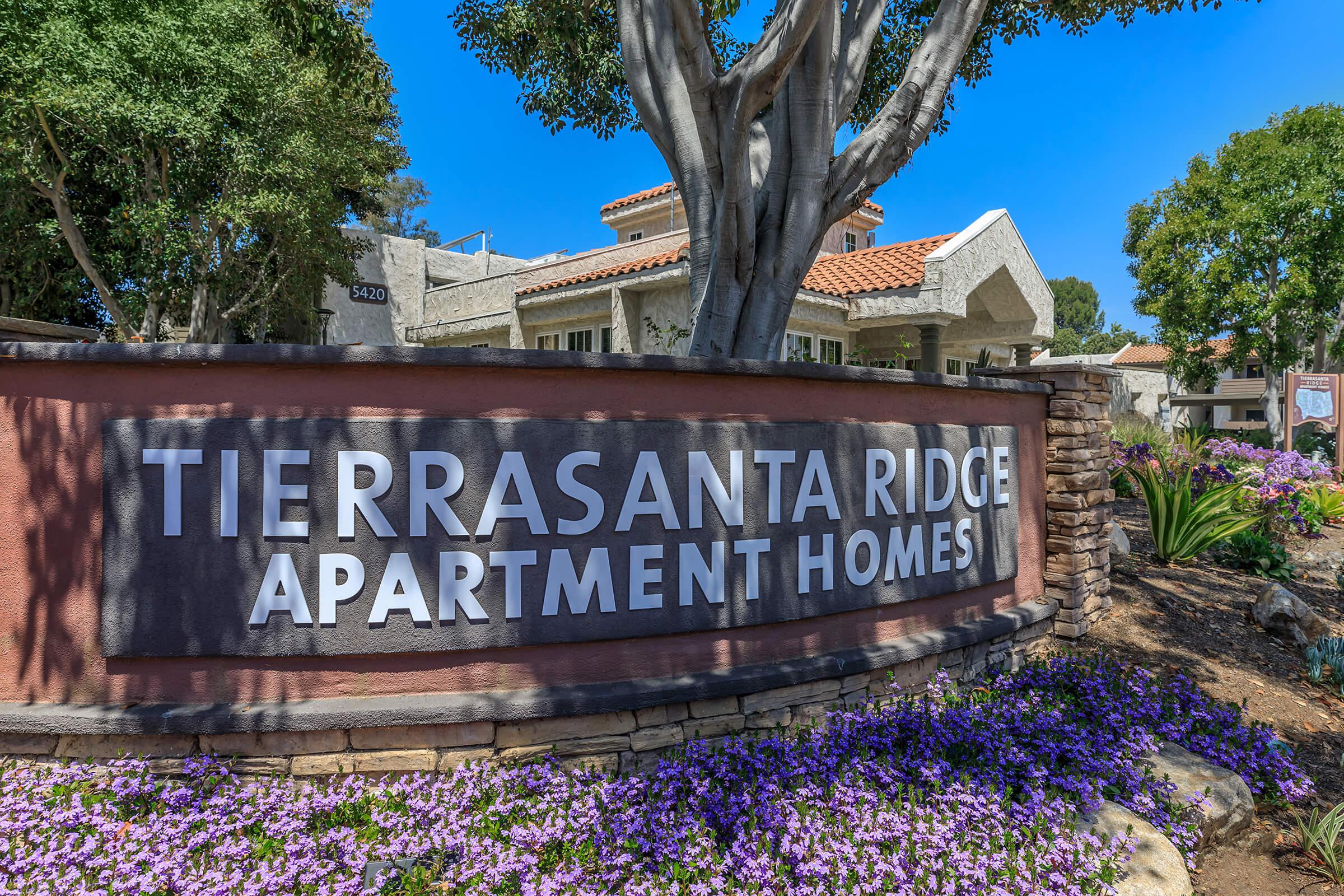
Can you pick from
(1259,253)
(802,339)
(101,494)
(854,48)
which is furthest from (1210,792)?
(1259,253)

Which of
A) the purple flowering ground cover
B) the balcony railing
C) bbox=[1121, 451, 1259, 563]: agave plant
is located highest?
the balcony railing

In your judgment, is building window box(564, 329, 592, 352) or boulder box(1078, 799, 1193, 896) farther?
building window box(564, 329, 592, 352)

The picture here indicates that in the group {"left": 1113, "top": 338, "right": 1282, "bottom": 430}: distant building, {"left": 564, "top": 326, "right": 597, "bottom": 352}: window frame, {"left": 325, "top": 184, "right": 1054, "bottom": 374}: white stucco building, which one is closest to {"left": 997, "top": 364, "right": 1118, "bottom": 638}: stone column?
{"left": 325, "top": 184, "right": 1054, "bottom": 374}: white stucco building

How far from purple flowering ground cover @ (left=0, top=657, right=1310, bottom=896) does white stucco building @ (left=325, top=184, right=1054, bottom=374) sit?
792 centimetres

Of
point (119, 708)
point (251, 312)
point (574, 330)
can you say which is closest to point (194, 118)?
point (251, 312)

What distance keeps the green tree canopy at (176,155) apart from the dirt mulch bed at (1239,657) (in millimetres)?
10139

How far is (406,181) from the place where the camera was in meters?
48.6

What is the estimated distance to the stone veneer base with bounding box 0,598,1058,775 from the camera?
3.66 m

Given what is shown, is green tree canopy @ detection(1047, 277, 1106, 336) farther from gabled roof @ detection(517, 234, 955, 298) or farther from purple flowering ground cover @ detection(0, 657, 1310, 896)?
purple flowering ground cover @ detection(0, 657, 1310, 896)

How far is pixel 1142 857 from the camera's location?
3555 millimetres

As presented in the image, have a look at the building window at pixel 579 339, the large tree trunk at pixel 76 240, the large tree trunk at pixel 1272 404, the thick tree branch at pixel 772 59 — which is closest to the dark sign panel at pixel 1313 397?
the large tree trunk at pixel 1272 404

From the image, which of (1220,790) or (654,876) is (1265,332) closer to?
(1220,790)

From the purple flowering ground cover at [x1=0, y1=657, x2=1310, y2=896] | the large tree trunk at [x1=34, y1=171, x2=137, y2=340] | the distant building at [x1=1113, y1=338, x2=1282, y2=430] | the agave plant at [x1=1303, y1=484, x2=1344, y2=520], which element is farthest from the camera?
the distant building at [x1=1113, y1=338, x2=1282, y2=430]

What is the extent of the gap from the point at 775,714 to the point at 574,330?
1333 cm
